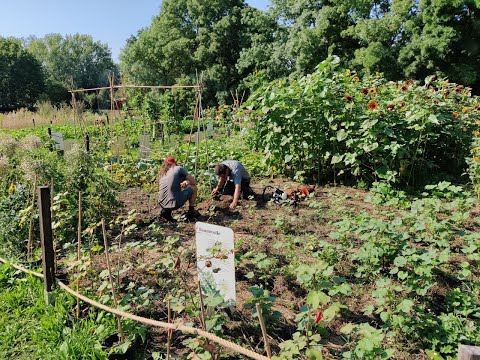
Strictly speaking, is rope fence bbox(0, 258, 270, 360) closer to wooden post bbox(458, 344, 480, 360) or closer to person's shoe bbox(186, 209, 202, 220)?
wooden post bbox(458, 344, 480, 360)

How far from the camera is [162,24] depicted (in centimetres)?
2880

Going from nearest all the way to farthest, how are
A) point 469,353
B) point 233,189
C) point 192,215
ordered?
point 469,353, point 192,215, point 233,189

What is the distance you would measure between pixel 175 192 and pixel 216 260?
254 centimetres

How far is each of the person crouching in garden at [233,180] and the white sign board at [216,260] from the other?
2.58m

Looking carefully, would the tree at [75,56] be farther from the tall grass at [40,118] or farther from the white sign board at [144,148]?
the white sign board at [144,148]

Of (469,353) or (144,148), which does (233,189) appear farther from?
(469,353)

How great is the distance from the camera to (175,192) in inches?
198

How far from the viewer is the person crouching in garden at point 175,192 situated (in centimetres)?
501

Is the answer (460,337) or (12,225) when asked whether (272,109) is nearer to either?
(12,225)

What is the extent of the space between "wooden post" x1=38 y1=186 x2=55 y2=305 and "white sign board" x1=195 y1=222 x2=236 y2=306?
1.32 meters

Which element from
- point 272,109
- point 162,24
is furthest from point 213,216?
point 162,24

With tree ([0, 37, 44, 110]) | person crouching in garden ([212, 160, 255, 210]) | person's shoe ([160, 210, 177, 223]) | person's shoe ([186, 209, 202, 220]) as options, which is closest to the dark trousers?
person crouching in garden ([212, 160, 255, 210])

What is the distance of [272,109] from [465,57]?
1708cm

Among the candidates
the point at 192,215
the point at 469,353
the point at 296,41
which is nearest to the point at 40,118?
the point at 296,41
